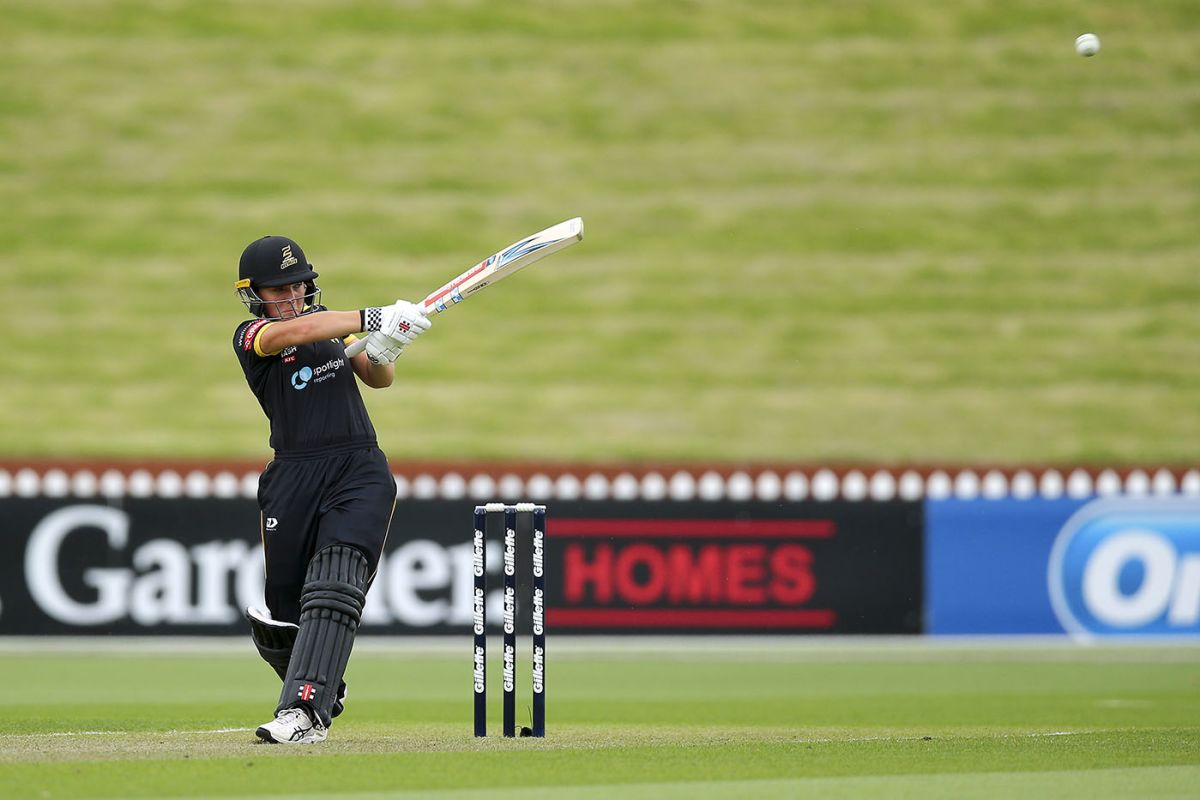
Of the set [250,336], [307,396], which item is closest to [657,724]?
[307,396]

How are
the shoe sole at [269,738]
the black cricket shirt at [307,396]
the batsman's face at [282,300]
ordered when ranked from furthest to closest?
1. the batsman's face at [282,300]
2. the black cricket shirt at [307,396]
3. the shoe sole at [269,738]

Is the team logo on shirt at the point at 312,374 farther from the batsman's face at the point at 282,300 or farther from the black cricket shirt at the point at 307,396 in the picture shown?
the batsman's face at the point at 282,300

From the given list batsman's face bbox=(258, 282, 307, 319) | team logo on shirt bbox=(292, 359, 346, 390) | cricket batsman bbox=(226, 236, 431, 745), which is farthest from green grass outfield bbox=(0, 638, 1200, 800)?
batsman's face bbox=(258, 282, 307, 319)

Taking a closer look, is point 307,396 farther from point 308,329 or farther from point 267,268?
point 267,268

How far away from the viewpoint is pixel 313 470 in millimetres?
6398

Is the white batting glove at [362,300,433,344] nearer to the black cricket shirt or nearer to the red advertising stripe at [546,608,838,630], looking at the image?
the black cricket shirt

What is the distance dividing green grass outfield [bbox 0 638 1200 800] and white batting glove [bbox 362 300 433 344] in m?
1.45

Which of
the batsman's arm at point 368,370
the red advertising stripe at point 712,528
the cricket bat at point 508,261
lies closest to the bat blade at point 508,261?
the cricket bat at point 508,261

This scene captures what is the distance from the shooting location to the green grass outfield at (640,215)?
17578mm

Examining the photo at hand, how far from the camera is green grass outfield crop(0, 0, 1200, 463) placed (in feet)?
57.7

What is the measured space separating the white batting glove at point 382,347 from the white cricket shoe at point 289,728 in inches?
49.4

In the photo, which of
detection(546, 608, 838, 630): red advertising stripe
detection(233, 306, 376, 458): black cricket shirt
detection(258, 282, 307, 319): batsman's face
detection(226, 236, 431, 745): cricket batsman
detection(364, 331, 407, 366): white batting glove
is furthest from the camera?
detection(546, 608, 838, 630): red advertising stripe

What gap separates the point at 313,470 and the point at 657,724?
231 cm

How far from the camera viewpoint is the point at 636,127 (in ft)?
66.3
